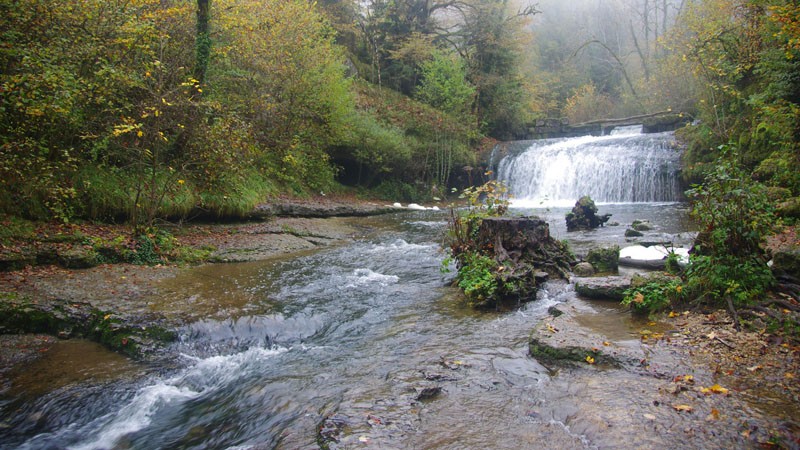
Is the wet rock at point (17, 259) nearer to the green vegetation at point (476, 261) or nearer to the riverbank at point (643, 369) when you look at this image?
the riverbank at point (643, 369)

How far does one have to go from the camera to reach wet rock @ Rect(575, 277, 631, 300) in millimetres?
5840

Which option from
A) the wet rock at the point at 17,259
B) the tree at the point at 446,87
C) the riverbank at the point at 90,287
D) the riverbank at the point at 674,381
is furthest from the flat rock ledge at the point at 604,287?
the tree at the point at 446,87

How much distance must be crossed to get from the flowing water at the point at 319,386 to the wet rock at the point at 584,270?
2.21 ft

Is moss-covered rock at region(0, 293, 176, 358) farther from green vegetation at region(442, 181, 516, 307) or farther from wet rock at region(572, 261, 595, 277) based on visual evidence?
wet rock at region(572, 261, 595, 277)

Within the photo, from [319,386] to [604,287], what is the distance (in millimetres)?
4097

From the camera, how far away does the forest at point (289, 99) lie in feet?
23.7

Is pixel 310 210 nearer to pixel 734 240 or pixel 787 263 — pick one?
pixel 734 240

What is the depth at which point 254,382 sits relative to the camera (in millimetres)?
4414

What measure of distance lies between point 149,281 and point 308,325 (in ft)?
9.06

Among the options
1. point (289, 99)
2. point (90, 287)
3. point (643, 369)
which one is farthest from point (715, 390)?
point (289, 99)

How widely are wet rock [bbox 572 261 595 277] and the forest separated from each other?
2690 millimetres

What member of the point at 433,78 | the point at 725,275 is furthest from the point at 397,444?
the point at 433,78

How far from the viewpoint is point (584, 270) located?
7.45m

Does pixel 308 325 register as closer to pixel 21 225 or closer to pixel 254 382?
pixel 254 382
